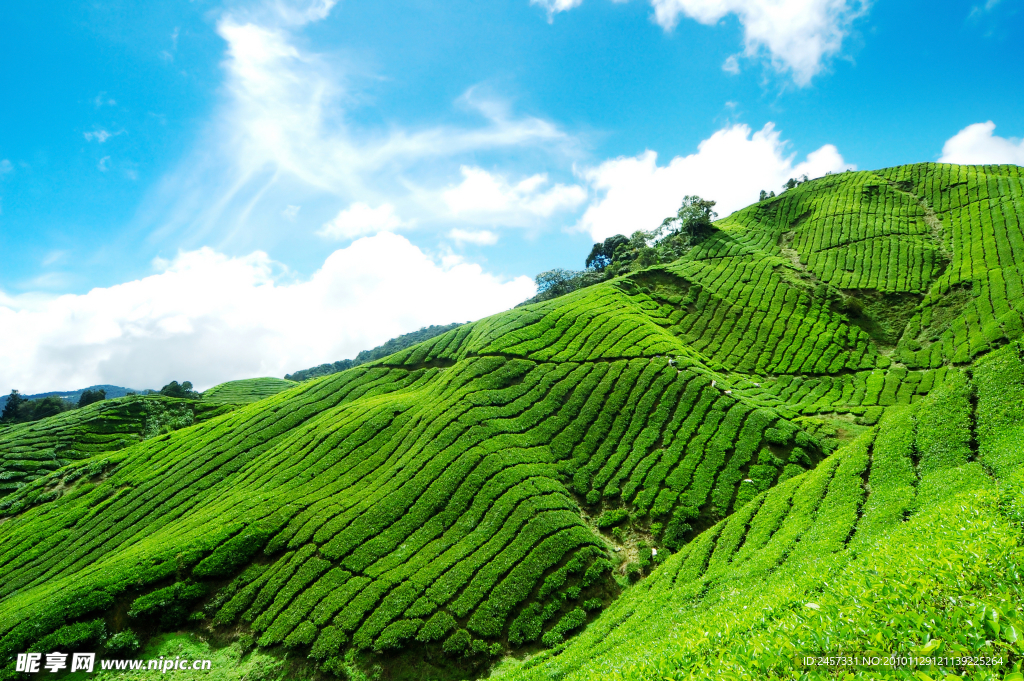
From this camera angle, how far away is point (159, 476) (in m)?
36.4

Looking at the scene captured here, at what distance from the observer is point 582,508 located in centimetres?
2809

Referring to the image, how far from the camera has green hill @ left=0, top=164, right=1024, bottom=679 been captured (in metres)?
9.62

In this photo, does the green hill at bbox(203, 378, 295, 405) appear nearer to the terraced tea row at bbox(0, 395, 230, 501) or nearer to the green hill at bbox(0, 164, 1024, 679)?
the terraced tea row at bbox(0, 395, 230, 501)

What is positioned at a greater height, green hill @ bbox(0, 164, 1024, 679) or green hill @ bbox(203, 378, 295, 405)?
green hill @ bbox(203, 378, 295, 405)

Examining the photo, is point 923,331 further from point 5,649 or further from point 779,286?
point 5,649

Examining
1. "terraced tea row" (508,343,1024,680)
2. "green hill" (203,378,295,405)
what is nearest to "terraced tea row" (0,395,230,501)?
"green hill" (203,378,295,405)

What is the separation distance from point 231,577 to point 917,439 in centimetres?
3583

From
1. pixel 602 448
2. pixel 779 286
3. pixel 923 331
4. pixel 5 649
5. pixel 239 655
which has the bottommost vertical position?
pixel 239 655

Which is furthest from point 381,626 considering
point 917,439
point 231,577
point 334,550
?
point 917,439

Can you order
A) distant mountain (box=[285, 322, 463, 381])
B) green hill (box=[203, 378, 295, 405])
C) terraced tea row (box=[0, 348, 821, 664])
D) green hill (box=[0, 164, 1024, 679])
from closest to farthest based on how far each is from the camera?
1. green hill (box=[0, 164, 1024, 679])
2. terraced tea row (box=[0, 348, 821, 664])
3. green hill (box=[203, 378, 295, 405])
4. distant mountain (box=[285, 322, 463, 381])

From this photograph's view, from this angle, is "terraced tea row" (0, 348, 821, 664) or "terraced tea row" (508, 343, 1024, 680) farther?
"terraced tea row" (0, 348, 821, 664)

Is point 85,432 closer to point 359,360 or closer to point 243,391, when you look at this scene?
point 243,391

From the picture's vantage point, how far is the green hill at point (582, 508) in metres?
9.62

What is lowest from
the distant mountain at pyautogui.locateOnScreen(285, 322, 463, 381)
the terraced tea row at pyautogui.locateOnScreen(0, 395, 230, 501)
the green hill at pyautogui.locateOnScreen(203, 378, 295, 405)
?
the terraced tea row at pyautogui.locateOnScreen(0, 395, 230, 501)
